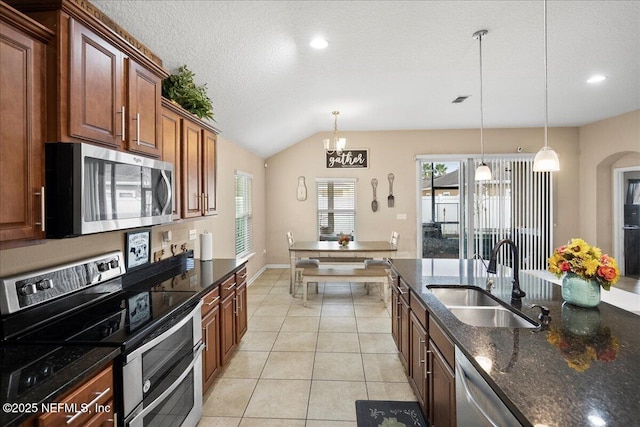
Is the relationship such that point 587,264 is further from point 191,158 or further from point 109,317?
point 191,158

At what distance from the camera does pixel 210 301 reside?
7.93ft

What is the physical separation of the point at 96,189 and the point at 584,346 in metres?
2.25

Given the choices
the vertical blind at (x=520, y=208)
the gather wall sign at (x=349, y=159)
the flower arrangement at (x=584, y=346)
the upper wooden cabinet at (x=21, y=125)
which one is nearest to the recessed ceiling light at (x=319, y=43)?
the upper wooden cabinet at (x=21, y=125)

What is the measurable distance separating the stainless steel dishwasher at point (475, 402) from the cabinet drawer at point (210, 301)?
167cm

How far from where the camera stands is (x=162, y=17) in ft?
6.84

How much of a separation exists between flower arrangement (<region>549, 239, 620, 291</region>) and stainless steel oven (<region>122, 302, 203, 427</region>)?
2.19m

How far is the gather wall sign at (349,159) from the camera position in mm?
6906

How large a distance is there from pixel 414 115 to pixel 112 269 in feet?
16.7

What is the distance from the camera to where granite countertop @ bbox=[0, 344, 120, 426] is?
94cm

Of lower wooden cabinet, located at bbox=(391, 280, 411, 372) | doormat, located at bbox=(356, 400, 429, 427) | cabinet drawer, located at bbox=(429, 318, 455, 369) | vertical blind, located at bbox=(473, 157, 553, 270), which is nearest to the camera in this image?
cabinet drawer, located at bbox=(429, 318, 455, 369)

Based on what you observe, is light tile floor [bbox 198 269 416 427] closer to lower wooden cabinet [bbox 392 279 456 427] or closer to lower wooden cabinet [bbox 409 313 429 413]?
lower wooden cabinet [bbox 409 313 429 413]

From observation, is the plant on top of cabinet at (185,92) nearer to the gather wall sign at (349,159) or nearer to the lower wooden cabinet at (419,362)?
the lower wooden cabinet at (419,362)

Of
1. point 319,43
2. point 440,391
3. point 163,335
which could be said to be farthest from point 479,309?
point 319,43

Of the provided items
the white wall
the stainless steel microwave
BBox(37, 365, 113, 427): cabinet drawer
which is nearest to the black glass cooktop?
BBox(37, 365, 113, 427): cabinet drawer
